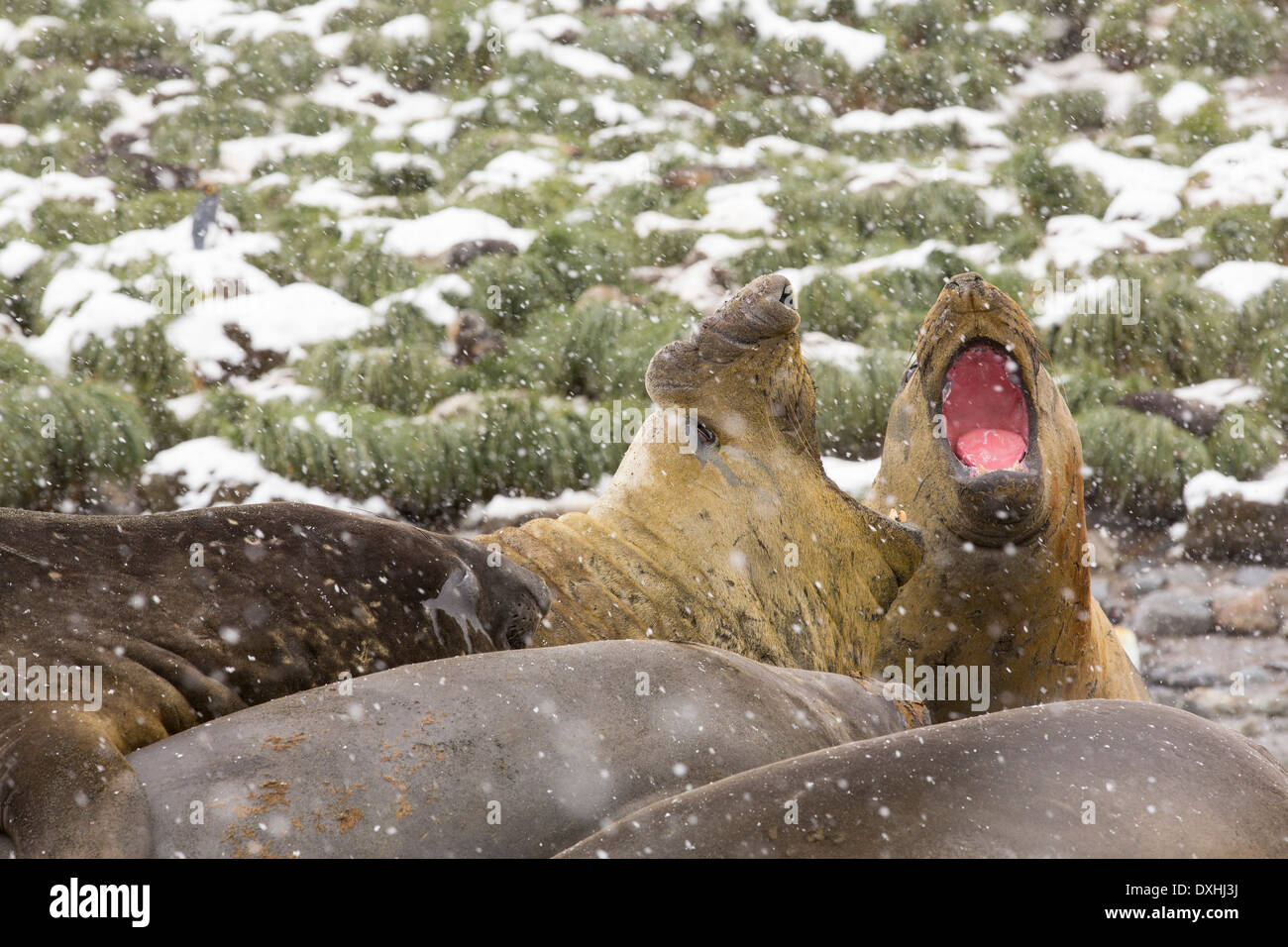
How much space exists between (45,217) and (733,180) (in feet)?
18.1

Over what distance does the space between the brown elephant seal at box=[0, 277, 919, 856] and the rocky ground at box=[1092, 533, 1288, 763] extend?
3130mm

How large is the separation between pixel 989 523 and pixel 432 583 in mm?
1452

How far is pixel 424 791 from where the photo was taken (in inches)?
77.6

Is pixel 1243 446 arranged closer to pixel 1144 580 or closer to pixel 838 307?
pixel 1144 580

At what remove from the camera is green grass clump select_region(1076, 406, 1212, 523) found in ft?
24.4

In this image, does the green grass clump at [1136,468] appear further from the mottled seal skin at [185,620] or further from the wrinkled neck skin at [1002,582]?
the mottled seal skin at [185,620]

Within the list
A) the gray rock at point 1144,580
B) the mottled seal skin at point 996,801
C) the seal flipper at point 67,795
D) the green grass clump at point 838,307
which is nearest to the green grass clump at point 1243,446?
the gray rock at point 1144,580

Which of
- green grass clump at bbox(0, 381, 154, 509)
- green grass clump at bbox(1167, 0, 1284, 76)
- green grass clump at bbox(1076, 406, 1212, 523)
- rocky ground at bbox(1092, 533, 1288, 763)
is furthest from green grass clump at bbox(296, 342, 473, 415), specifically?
green grass clump at bbox(1167, 0, 1284, 76)

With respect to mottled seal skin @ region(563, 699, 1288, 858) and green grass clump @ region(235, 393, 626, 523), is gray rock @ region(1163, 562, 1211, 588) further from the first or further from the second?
mottled seal skin @ region(563, 699, 1288, 858)

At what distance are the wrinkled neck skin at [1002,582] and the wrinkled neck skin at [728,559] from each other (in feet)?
0.51

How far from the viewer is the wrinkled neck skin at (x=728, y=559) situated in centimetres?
304

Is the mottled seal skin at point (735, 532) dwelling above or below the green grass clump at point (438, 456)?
above

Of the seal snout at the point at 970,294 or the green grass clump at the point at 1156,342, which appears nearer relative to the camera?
the seal snout at the point at 970,294

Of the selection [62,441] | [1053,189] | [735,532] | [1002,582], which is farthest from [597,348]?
[735,532]
